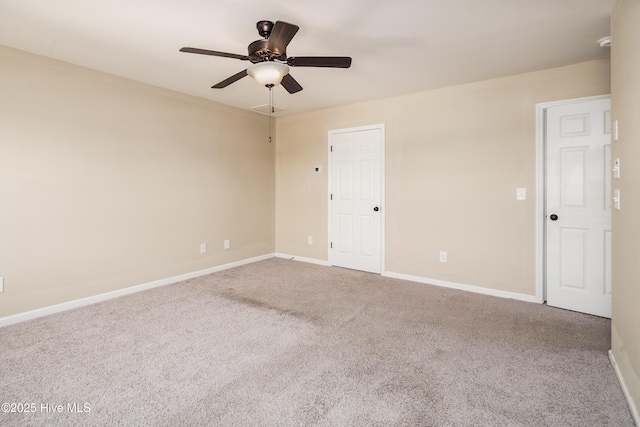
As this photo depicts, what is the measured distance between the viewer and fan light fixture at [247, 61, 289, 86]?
2.19 metres

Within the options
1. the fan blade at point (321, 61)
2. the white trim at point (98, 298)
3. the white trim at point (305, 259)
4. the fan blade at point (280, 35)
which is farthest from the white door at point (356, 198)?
the fan blade at point (280, 35)

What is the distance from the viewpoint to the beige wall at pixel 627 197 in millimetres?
1660

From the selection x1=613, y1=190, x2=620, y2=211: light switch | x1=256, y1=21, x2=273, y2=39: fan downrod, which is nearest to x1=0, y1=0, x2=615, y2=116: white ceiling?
x1=256, y1=21, x2=273, y2=39: fan downrod

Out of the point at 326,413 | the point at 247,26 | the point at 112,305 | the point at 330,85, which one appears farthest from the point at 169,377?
the point at 330,85

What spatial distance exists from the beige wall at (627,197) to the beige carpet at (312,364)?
27cm

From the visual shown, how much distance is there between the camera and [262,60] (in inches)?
89.6

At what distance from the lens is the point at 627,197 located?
5.94ft

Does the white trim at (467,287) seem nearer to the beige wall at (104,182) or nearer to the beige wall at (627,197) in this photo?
the beige wall at (627,197)

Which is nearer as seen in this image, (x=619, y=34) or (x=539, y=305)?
(x=619, y=34)

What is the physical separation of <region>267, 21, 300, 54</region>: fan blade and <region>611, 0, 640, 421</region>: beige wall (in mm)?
1841

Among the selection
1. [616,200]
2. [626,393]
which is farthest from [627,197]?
[626,393]

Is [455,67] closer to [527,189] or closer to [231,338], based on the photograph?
[527,189]

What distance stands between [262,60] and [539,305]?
3.45 metres

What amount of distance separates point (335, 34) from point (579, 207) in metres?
2.77
